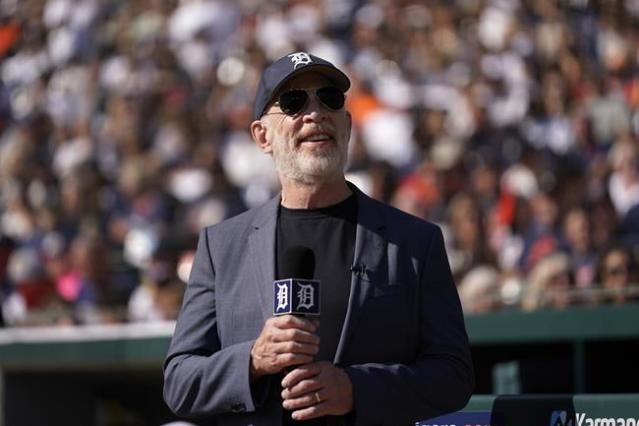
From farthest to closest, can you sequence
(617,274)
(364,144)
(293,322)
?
(364,144), (617,274), (293,322)

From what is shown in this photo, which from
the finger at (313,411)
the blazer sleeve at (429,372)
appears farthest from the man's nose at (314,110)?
the finger at (313,411)

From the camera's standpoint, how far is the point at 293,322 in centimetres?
288

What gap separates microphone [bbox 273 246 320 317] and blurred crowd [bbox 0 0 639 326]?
13.9 feet

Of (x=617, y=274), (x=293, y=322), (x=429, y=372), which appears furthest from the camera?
(x=617, y=274)

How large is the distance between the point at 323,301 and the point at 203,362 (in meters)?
0.32

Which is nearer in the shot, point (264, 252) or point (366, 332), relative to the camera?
point (366, 332)

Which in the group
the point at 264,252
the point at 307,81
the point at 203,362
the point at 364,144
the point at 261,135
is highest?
the point at 364,144

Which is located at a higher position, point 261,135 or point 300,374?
point 261,135

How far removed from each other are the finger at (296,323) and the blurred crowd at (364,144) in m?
4.32

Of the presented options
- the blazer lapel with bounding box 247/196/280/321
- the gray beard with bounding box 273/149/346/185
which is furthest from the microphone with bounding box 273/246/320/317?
the gray beard with bounding box 273/149/346/185

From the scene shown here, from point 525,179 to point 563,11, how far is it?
1757 millimetres

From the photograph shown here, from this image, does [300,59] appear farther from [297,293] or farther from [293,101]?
[297,293]

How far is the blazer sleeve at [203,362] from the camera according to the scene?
3154mm

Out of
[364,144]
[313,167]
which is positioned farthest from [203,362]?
[364,144]
